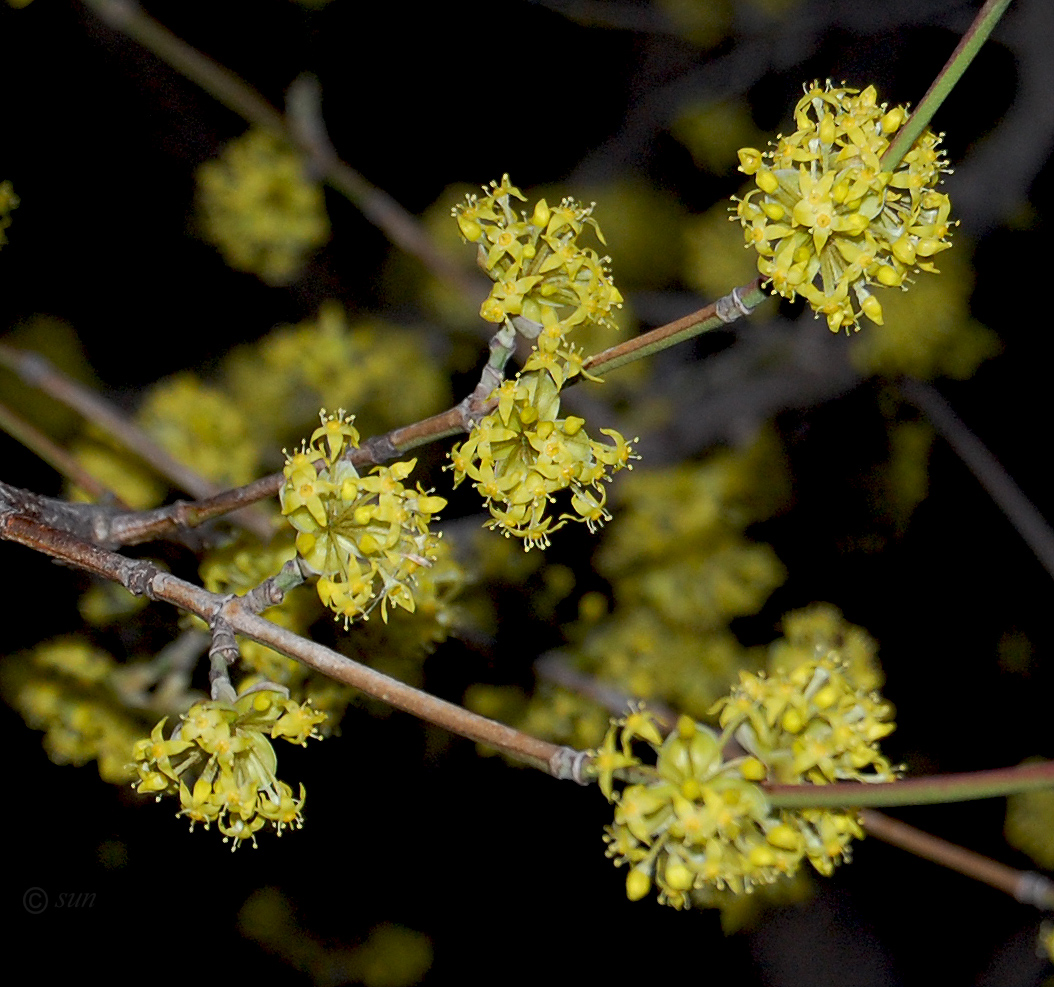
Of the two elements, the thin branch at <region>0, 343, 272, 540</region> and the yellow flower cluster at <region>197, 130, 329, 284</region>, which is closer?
the thin branch at <region>0, 343, 272, 540</region>

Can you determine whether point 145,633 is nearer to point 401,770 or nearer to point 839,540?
point 401,770

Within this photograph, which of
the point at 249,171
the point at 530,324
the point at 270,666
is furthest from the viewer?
the point at 249,171

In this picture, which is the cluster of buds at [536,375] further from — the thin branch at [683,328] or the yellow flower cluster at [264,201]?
the yellow flower cluster at [264,201]

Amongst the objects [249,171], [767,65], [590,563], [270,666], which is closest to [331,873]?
[590,563]

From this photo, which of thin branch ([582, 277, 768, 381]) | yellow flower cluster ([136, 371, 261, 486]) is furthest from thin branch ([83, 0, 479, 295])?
thin branch ([582, 277, 768, 381])
